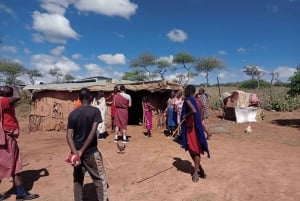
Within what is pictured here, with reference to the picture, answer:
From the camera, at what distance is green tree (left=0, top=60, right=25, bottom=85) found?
138 ft

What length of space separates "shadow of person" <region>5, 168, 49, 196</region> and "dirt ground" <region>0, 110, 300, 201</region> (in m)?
0.02

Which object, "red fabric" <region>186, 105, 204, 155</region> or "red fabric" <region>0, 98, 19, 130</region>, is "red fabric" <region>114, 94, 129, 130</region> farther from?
"red fabric" <region>0, 98, 19, 130</region>

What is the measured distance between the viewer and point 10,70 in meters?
42.5

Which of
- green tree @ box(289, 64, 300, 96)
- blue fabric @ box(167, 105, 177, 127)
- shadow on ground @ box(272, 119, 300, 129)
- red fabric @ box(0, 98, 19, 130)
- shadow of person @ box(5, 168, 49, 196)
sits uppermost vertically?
green tree @ box(289, 64, 300, 96)

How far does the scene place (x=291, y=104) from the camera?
22.0 m

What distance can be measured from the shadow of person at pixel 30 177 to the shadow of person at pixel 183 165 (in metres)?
2.84

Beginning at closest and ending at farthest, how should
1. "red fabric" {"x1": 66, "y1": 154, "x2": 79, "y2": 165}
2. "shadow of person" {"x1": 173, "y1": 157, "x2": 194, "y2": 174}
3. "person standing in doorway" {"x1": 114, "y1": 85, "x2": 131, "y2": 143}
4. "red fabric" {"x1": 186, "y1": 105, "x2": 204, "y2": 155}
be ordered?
"red fabric" {"x1": 66, "y1": 154, "x2": 79, "y2": 165} → "red fabric" {"x1": 186, "y1": 105, "x2": 204, "y2": 155} → "shadow of person" {"x1": 173, "y1": 157, "x2": 194, "y2": 174} → "person standing in doorway" {"x1": 114, "y1": 85, "x2": 131, "y2": 143}

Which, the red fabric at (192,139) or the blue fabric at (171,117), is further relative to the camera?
the blue fabric at (171,117)

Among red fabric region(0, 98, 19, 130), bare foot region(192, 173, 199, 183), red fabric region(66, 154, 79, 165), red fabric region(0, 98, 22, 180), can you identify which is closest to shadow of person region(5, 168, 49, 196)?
red fabric region(0, 98, 22, 180)

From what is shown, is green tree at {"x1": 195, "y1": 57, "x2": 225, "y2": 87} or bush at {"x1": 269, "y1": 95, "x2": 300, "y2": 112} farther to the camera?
green tree at {"x1": 195, "y1": 57, "x2": 225, "y2": 87}

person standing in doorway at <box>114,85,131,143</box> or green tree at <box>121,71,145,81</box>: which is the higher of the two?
green tree at <box>121,71,145,81</box>

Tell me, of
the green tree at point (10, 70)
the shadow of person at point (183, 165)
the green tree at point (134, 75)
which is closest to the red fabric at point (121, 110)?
the shadow of person at point (183, 165)

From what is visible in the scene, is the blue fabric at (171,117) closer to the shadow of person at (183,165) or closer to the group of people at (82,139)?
the shadow of person at (183,165)

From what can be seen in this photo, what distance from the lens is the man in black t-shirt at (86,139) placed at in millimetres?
4570
